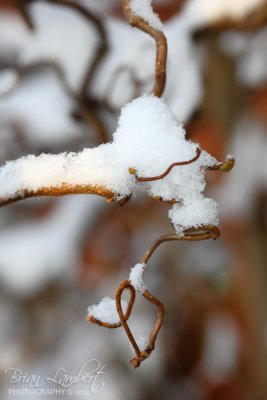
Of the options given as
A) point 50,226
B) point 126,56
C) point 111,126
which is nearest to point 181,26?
point 126,56

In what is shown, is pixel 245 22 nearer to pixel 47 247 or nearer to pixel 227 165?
pixel 227 165

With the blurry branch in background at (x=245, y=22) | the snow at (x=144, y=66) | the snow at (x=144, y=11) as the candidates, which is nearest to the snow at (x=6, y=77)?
the snow at (x=144, y=66)

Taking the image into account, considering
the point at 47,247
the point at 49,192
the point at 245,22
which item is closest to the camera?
the point at 49,192

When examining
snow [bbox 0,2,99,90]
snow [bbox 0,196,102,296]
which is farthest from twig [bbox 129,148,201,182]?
snow [bbox 0,196,102,296]

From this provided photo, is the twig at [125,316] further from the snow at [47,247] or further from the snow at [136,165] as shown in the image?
the snow at [47,247]

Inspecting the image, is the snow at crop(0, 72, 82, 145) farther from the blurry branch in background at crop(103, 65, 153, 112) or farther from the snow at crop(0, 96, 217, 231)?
the snow at crop(0, 96, 217, 231)

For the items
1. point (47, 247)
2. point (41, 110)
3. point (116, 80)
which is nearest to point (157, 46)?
point (116, 80)
